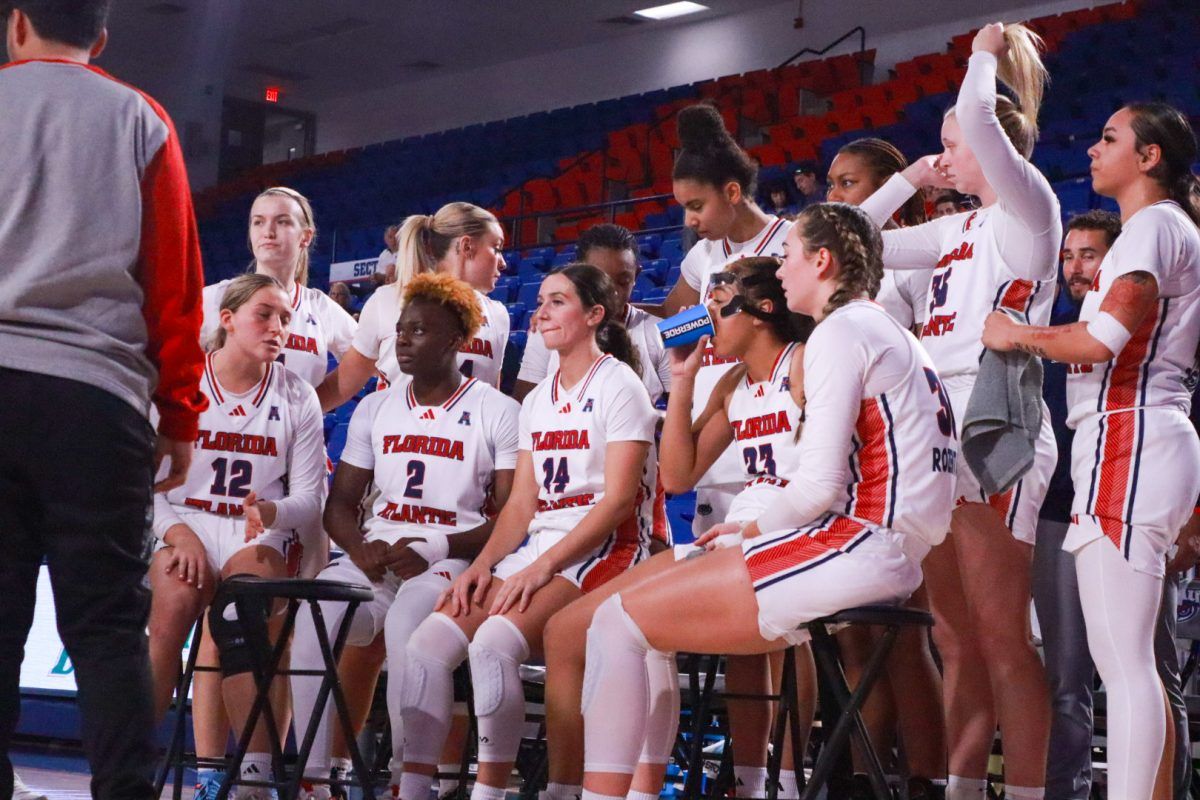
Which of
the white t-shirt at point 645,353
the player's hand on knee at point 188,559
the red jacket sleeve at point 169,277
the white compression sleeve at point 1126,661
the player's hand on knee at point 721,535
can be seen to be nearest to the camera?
the red jacket sleeve at point 169,277

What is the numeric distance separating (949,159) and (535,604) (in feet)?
5.62

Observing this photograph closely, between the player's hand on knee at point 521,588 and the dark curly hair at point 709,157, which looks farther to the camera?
the dark curly hair at point 709,157

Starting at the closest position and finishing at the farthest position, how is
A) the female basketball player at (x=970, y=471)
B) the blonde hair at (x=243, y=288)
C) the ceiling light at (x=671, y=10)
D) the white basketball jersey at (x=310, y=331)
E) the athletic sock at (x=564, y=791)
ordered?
the female basketball player at (x=970, y=471)
the athletic sock at (x=564, y=791)
the blonde hair at (x=243, y=288)
the white basketball jersey at (x=310, y=331)
the ceiling light at (x=671, y=10)

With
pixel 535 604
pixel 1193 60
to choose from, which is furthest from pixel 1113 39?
pixel 535 604

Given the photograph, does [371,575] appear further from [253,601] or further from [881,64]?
[881,64]

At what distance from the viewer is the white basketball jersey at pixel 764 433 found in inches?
137

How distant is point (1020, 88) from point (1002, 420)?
3.57ft

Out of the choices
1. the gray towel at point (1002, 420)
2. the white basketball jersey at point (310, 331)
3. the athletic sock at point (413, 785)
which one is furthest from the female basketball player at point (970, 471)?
the white basketball jersey at point (310, 331)

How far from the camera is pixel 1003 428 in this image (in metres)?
3.26

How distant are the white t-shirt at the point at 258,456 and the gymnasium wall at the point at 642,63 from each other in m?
11.6

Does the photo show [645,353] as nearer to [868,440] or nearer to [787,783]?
[787,783]

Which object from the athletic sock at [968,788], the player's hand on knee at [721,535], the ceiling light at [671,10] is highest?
the ceiling light at [671,10]

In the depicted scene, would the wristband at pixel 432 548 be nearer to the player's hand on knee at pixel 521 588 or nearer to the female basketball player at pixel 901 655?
the player's hand on knee at pixel 521 588

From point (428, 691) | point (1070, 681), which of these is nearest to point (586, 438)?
point (428, 691)
